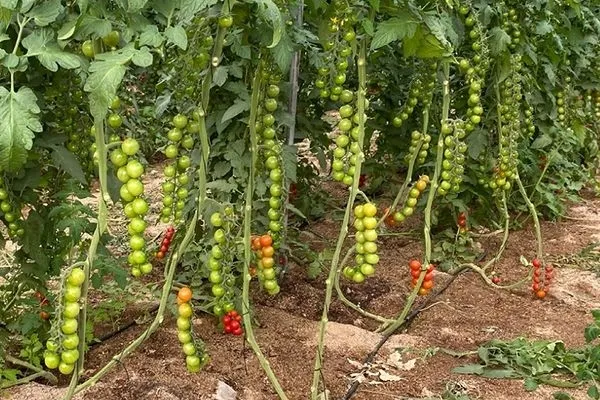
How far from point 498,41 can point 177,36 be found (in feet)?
7.02

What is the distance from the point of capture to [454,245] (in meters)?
4.20

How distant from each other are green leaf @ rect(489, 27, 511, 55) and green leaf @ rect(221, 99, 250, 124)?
1.31 metres

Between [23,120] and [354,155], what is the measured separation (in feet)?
3.58

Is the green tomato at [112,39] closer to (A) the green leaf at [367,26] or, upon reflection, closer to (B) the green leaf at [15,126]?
A: (B) the green leaf at [15,126]

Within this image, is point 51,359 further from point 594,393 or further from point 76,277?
point 594,393

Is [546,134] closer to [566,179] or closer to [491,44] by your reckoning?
[566,179]

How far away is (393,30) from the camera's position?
2375mm

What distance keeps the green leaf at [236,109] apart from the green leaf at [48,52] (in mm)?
1118

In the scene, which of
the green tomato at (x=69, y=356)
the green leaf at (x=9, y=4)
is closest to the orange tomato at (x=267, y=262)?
the green tomato at (x=69, y=356)

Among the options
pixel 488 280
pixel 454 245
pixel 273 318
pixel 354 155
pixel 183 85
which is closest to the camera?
pixel 183 85

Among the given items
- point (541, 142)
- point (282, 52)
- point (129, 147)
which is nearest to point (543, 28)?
point (541, 142)

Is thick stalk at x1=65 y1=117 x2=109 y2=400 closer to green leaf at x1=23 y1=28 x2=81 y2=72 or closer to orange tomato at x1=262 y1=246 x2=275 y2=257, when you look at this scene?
green leaf at x1=23 y1=28 x2=81 y2=72

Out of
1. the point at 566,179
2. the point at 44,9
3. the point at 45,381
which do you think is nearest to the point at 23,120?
the point at 44,9

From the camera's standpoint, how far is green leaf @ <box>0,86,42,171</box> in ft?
5.72
